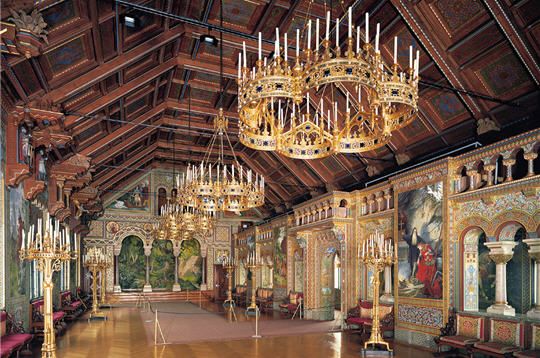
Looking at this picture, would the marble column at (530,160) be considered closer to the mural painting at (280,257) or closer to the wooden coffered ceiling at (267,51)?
the wooden coffered ceiling at (267,51)

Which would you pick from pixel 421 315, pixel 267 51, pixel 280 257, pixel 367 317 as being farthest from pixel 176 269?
pixel 267 51

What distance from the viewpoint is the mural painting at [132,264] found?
86.7 feet

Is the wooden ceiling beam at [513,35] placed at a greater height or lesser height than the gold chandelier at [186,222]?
greater

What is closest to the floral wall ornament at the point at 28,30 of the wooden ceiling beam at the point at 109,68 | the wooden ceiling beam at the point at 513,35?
the wooden ceiling beam at the point at 109,68

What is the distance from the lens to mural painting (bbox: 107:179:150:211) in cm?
2673

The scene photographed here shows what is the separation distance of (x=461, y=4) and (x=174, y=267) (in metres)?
23.1

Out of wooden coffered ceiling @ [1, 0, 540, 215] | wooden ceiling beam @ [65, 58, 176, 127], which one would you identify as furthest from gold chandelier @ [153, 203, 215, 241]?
wooden coffered ceiling @ [1, 0, 540, 215]

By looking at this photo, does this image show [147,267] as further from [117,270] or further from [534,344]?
[534,344]

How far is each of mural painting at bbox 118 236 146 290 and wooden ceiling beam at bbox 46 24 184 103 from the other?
61.1 ft

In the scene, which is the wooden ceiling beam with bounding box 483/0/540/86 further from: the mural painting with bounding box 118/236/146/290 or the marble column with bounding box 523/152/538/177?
the mural painting with bounding box 118/236/146/290

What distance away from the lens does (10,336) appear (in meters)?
8.29

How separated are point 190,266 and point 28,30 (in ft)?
77.3

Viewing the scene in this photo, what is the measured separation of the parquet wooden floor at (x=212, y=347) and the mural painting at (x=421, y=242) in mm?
1528

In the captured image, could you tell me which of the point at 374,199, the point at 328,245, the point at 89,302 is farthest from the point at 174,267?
the point at 374,199
